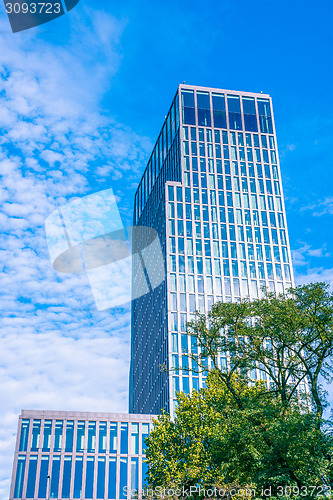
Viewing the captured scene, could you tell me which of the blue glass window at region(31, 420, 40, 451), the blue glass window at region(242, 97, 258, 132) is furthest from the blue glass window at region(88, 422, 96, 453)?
the blue glass window at region(242, 97, 258, 132)

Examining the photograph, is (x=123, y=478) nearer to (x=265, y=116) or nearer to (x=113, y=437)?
(x=113, y=437)

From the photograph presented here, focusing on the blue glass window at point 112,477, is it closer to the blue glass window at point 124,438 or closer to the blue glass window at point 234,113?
the blue glass window at point 124,438

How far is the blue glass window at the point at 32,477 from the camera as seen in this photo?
7088cm

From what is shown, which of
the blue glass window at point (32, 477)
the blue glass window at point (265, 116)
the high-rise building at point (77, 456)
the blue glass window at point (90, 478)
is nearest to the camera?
the blue glass window at point (32, 477)

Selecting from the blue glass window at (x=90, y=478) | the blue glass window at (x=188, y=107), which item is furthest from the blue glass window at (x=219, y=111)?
the blue glass window at (x=90, y=478)

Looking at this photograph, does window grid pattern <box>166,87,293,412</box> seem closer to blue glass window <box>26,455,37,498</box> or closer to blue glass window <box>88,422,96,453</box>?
blue glass window <box>88,422,96,453</box>

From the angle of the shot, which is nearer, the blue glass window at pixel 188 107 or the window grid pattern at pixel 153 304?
the window grid pattern at pixel 153 304

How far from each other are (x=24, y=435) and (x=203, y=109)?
6518 cm

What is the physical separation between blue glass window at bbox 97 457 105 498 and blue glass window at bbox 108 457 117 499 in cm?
92

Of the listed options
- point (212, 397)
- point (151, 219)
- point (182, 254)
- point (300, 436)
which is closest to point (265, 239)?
point (182, 254)

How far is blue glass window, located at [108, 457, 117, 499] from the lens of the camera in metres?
72.5

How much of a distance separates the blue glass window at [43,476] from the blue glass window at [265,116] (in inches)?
2754

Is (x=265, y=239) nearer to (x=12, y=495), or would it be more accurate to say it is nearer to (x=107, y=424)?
(x=107, y=424)

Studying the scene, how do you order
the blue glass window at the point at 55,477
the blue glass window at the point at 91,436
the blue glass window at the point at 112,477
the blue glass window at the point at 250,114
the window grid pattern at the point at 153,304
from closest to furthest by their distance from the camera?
the blue glass window at the point at 55,477
the blue glass window at the point at 112,477
the blue glass window at the point at 91,436
the window grid pattern at the point at 153,304
the blue glass window at the point at 250,114
